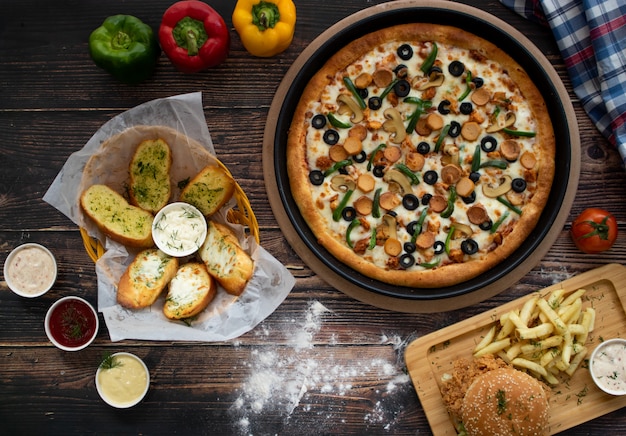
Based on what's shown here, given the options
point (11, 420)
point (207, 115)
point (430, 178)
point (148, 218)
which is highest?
point (430, 178)

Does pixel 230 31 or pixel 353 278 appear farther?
pixel 230 31

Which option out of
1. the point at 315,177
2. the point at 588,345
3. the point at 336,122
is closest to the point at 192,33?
the point at 336,122

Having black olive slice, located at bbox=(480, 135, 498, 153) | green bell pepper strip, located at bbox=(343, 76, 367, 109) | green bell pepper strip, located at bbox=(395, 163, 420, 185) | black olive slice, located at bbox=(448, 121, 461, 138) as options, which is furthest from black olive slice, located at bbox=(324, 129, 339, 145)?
black olive slice, located at bbox=(480, 135, 498, 153)

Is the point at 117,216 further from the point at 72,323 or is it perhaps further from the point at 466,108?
the point at 466,108

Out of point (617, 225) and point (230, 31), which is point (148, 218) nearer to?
point (230, 31)

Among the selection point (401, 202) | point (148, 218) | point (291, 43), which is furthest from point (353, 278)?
point (291, 43)

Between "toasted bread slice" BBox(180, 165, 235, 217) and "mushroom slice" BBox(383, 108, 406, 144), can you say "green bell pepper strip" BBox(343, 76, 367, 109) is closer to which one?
"mushroom slice" BBox(383, 108, 406, 144)

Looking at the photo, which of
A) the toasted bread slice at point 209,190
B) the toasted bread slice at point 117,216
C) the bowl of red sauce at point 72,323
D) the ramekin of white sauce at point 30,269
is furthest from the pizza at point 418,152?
the ramekin of white sauce at point 30,269
